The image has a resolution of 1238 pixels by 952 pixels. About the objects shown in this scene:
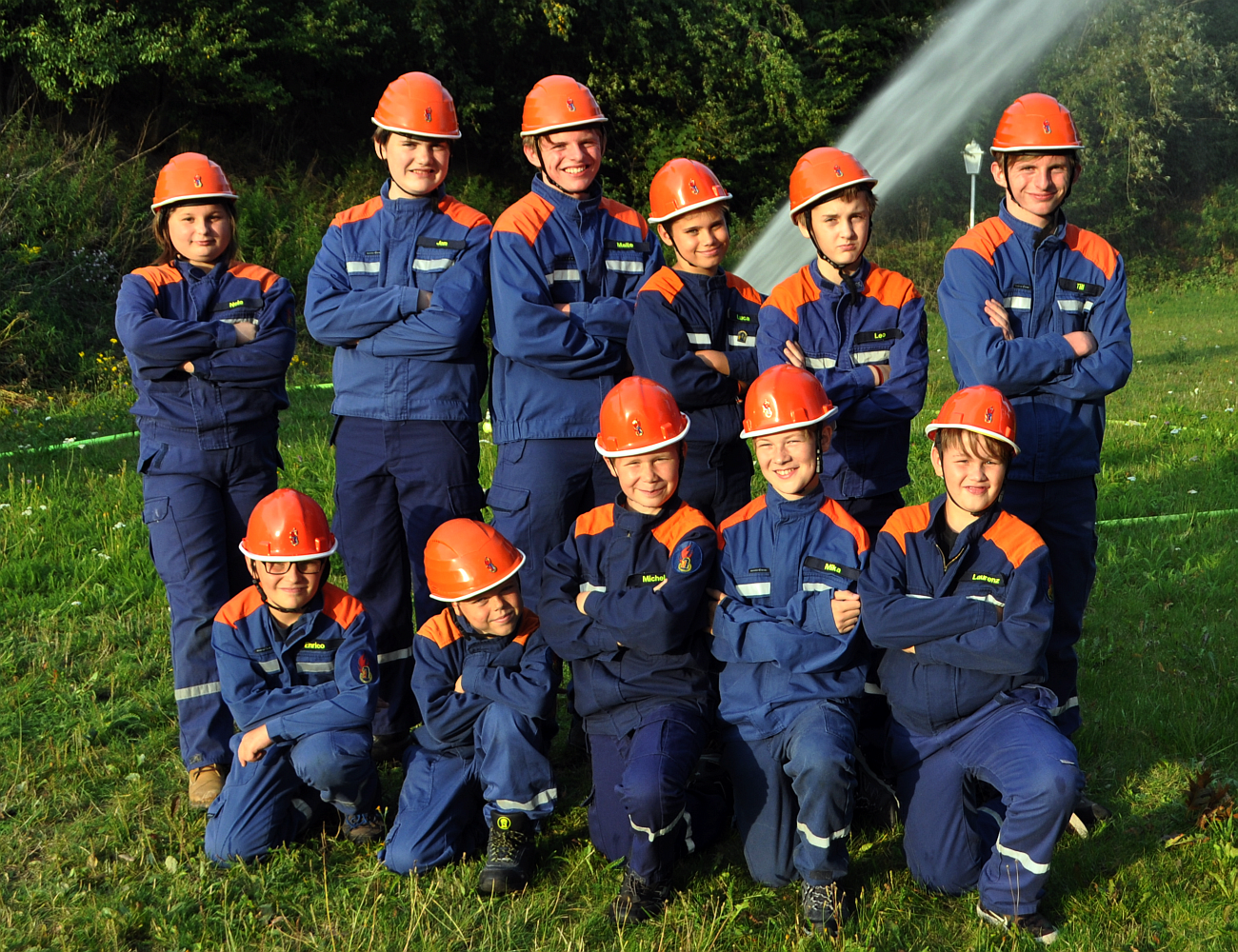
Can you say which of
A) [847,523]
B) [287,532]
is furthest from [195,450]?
[847,523]

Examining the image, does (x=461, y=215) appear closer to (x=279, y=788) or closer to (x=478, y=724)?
(x=478, y=724)

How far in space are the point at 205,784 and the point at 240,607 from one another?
2.86 ft

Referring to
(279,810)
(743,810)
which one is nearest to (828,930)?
(743,810)

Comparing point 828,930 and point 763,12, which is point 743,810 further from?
point 763,12

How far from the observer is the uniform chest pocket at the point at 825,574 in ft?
14.5

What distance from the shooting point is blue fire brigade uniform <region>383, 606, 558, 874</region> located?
176 inches

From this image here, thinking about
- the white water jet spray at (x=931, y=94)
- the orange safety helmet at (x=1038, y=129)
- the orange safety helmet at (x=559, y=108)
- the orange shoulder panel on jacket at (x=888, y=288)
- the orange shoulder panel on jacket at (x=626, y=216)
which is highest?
the white water jet spray at (x=931, y=94)

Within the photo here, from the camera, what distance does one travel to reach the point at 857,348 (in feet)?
16.4

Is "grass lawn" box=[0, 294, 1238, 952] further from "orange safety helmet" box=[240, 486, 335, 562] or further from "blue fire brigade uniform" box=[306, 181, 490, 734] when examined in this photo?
"orange safety helmet" box=[240, 486, 335, 562]

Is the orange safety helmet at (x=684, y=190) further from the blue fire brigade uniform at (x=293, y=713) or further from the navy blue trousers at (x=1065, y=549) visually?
the blue fire brigade uniform at (x=293, y=713)

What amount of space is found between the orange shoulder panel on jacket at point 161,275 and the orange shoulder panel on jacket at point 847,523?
309 centimetres

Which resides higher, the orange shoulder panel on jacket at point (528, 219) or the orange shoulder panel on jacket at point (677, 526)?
the orange shoulder panel on jacket at point (528, 219)

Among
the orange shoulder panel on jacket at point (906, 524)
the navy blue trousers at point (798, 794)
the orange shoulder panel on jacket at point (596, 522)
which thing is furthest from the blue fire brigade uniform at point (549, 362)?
the orange shoulder panel on jacket at point (906, 524)

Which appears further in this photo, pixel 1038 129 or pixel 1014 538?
pixel 1038 129
